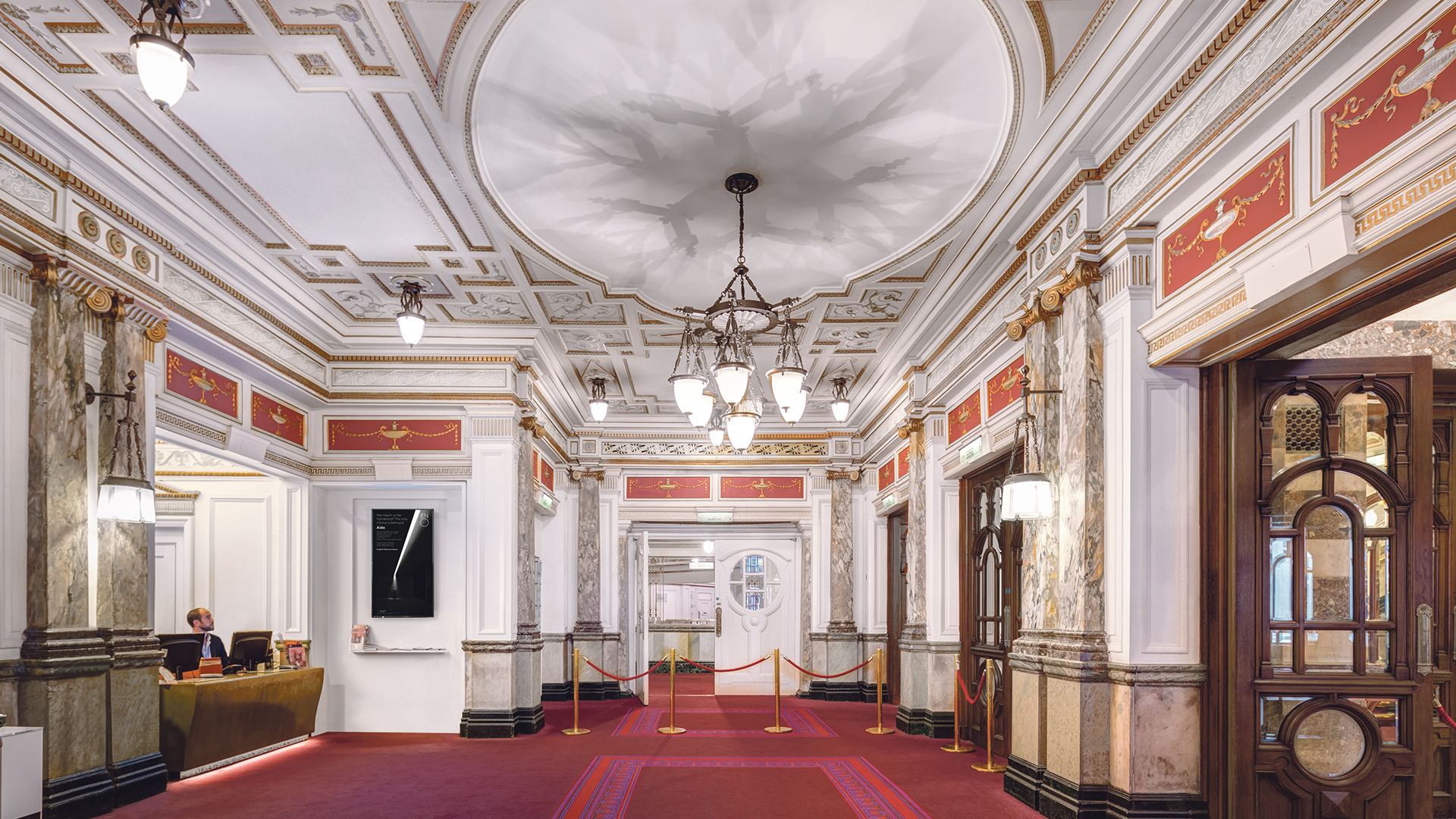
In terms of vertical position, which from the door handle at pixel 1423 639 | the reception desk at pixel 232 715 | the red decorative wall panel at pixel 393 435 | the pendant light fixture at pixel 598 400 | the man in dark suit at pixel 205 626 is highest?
the pendant light fixture at pixel 598 400

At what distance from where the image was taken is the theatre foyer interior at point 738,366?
14.0 ft

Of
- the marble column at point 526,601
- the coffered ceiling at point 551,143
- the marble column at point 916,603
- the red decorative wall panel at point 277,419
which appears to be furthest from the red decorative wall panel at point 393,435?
the marble column at point 916,603

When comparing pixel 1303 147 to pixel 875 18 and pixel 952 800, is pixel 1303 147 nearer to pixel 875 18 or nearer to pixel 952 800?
pixel 875 18

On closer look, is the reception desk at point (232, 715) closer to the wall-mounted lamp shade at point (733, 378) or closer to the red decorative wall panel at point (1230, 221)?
the wall-mounted lamp shade at point (733, 378)

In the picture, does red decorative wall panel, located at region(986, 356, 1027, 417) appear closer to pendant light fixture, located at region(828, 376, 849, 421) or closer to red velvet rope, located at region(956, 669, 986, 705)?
red velvet rope, located at region(956, 669, 986, 705)

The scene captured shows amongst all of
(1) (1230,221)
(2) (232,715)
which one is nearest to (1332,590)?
(1) (1230,221)

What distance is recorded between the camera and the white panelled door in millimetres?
13977

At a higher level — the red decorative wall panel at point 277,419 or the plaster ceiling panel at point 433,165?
the plaster ceiling panel at point 433,165

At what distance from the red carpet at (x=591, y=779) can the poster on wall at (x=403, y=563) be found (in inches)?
48.9

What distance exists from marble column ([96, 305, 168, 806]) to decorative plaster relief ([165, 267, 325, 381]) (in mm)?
750

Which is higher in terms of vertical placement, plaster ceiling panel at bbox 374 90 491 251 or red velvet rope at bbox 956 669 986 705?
plaster ceiling panel at bbox 374 90 491 251

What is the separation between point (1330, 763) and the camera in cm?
434

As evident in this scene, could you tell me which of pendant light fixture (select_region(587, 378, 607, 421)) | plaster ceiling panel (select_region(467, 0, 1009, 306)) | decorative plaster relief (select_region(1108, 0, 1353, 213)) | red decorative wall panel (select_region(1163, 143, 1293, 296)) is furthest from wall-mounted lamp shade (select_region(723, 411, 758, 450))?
pendant light fixture (select_region(587, 378, 607, 421))

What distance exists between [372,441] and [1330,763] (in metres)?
8.35
